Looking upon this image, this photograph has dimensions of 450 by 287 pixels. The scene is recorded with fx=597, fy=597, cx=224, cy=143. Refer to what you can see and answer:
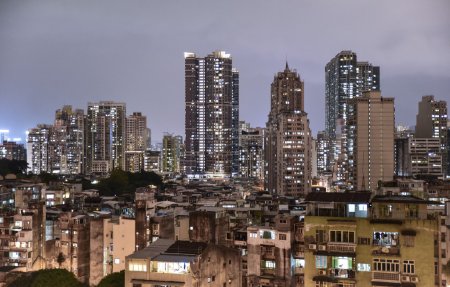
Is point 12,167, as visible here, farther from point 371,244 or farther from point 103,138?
point 371,244

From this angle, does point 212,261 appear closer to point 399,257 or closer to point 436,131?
point 399,257

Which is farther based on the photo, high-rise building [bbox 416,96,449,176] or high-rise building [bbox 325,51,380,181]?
high-rise building [bbox 325,51,380,181]

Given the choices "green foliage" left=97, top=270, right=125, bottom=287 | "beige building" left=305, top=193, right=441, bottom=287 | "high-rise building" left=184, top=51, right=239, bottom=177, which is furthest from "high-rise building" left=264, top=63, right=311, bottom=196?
"high-rise building" left=184, top=51, right=239, bottom=177

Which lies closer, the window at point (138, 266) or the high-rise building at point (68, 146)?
the window at point (138, 266)

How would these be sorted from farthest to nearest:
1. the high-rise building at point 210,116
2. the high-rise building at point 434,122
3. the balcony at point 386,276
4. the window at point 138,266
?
the high-rise building at point 210,116, the high-rise building at point 434,122, the window at point 138,266, the balcony at point 386,276

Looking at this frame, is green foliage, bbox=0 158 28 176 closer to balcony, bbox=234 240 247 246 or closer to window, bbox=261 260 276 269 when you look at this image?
balcony, bbox=234 240 247 246

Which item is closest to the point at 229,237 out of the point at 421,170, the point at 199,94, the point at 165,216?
the point at 165,216

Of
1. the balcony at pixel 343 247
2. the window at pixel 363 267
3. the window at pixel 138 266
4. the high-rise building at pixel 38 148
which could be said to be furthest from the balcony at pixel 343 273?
the high-rise building at pixel 38 148

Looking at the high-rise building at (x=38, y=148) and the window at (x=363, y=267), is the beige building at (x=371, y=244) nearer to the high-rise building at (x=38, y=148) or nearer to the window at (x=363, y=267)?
the window at (x=363, y=267)
